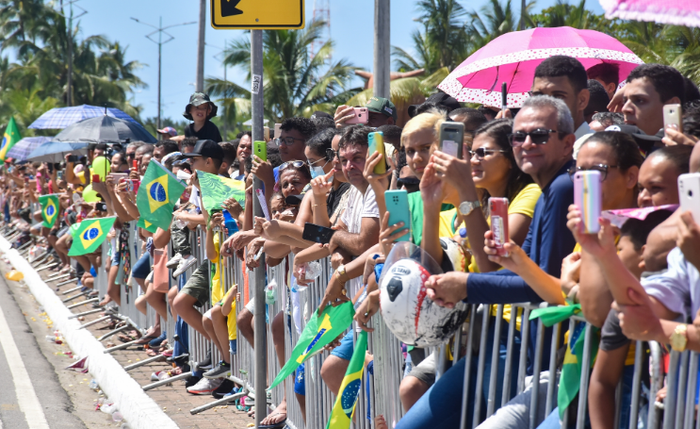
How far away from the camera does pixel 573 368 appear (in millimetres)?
2824

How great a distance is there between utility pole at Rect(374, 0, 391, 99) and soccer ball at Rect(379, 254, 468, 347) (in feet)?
15.2

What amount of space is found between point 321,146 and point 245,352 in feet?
6.55

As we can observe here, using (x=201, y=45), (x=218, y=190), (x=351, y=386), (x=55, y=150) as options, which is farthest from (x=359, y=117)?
(x=55, y=150)

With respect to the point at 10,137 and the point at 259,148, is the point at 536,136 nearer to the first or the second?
the point at 259,148

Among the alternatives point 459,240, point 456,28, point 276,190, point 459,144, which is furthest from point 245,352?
point 456,28

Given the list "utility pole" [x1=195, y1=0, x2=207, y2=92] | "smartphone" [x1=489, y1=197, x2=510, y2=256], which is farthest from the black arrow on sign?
"utility pole" [x1=195, y1=0, x2=207, y2=92]

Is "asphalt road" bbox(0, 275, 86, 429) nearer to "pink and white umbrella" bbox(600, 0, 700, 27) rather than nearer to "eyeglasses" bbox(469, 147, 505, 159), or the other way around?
"eyeglasses" bbox(469, 147, 505, 159)

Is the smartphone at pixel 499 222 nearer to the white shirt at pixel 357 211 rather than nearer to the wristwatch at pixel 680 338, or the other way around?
the wristwatch at pixel 680 338

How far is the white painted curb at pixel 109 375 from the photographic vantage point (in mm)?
6328

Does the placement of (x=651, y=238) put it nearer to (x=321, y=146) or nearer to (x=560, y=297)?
(x=560, y=297)

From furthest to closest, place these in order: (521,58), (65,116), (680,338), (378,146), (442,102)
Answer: (65,116) → (442,102) → (521,58) → (378,146) → (680,338)

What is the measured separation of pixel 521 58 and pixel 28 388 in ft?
18.4

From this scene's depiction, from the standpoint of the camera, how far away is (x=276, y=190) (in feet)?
19.3

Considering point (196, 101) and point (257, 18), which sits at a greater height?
point (257, 18)
